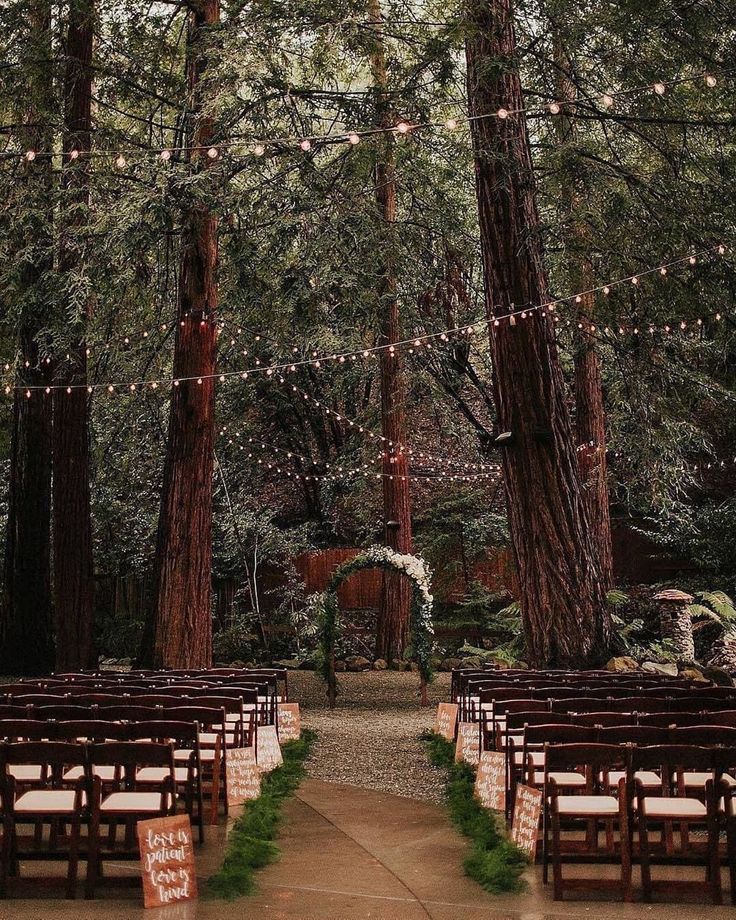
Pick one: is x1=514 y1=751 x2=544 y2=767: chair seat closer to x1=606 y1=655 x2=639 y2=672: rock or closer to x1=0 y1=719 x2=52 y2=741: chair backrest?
x1=0 y1=719 x2=52 y2=741: chair backrest

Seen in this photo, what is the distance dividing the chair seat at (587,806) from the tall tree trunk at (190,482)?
9369 mm

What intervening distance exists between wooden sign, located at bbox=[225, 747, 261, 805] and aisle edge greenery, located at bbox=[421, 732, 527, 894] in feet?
4.65

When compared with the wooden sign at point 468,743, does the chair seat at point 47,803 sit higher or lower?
higher

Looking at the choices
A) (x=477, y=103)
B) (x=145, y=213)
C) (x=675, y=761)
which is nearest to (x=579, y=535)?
(x=477, y=103)

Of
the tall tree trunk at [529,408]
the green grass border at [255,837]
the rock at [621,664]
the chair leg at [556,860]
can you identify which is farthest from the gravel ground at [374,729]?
the chair leg at [556,860]

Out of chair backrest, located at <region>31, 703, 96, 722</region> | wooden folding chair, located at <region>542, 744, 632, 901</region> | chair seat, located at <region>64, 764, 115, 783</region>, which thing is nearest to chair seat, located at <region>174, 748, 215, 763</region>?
chair seat, located at <region>64, 764, 115, 783</region>

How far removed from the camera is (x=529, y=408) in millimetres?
13039

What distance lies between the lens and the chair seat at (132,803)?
6.06 meters

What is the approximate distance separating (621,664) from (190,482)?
5836 mm

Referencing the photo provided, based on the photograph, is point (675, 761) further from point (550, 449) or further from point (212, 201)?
point (212, 201)

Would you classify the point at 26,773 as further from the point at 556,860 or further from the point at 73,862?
the point at 556,860

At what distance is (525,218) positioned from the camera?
13273 mm

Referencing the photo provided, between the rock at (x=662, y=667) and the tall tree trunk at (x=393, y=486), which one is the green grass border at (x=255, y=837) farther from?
the tall tree trunk at (x=393, y=486)

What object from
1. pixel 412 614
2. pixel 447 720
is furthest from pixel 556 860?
pixel 412 614
